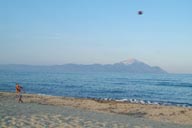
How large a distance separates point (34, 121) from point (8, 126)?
1.53 m

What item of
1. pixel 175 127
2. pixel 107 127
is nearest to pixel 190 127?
pixel 175 127

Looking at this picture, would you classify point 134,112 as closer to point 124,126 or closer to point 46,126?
point 124,126

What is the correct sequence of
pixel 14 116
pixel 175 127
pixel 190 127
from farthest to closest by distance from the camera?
pixel 190 127
pixel 175 127
pixel 14 116

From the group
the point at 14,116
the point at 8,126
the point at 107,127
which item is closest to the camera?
the point at 8,126

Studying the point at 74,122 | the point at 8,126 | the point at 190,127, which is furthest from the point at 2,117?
the point at 190,127

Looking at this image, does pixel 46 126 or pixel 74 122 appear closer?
pixel 46 126

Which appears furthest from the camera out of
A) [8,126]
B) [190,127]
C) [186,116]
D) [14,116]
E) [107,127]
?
[186,116]

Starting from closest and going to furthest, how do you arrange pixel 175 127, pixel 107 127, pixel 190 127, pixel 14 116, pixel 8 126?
pixel 8 126 → pixel 107 127 → pixel 14 116 → pixel 175 127 → pixel 190 127

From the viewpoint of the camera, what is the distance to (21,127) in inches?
409

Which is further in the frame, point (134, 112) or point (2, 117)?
point (134, 112)

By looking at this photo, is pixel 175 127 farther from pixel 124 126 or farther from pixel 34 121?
pixel 34 121

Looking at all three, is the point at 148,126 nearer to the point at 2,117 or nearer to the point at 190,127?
the point at 190,127

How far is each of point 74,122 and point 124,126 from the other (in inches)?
77.9

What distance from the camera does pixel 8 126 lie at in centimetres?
1036
